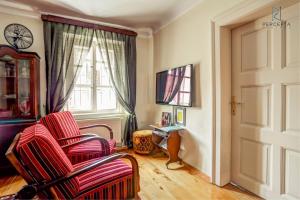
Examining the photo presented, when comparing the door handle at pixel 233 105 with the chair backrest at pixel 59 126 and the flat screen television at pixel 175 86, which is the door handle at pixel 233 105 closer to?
the flat screen television at pixel 175 86

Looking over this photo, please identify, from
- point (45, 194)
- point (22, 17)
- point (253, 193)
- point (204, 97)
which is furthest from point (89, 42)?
point (253, 193)

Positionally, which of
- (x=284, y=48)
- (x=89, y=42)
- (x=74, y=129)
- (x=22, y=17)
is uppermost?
(x=22, y=17)

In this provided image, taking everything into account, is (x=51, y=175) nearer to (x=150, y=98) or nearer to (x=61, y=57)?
(x=61, y=57)

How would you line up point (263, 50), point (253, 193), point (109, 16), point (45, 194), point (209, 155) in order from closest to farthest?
point (45, 194), point (263, 50), point (253, 193), point (209, 155), point (109, 16)

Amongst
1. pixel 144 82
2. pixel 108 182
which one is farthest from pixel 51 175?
pixel 144 82

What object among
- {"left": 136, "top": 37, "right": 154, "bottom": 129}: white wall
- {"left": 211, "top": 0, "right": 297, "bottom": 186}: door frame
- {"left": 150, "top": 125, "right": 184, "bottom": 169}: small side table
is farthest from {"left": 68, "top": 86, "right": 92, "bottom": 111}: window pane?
{"left": 211, "top": 0, "right": 297, "bottom": 186}: door frame

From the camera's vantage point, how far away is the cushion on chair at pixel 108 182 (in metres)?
1.39

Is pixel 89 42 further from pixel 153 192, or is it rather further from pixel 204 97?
pixel 153 192

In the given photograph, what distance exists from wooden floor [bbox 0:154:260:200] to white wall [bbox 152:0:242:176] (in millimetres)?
219

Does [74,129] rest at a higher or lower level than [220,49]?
lower

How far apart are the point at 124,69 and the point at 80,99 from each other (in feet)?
3.38

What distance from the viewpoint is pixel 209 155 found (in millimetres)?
2355

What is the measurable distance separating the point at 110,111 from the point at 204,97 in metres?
Answer: 1.94

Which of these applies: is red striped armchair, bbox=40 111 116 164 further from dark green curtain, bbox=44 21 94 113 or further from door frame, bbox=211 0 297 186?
door frame, bbox=211 0 297 186
